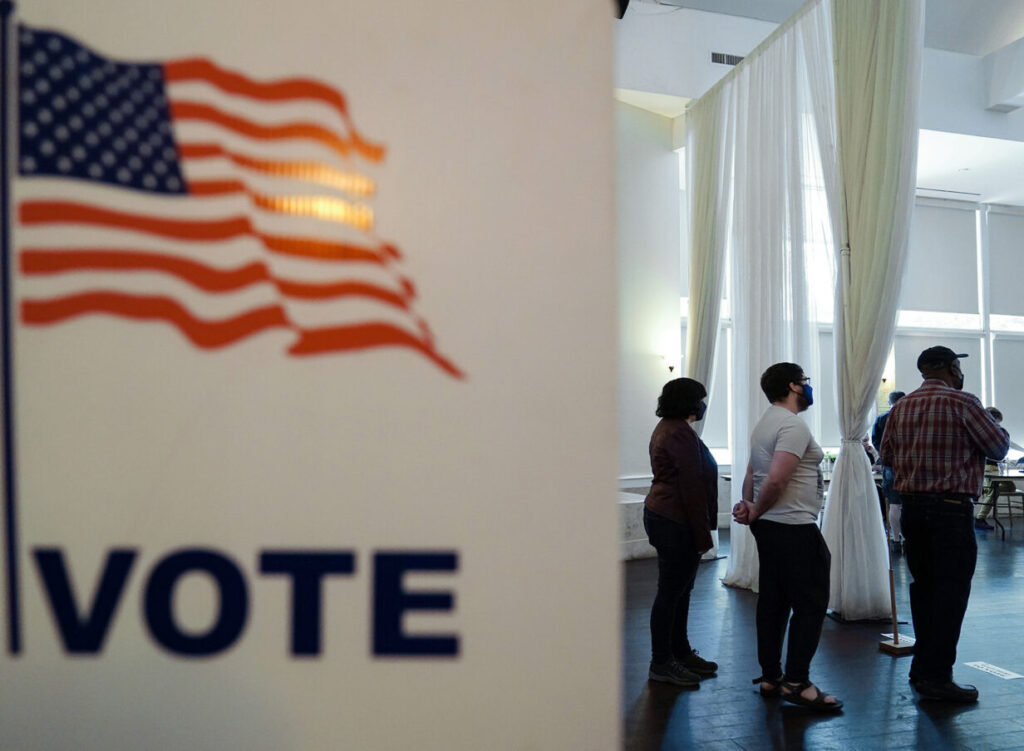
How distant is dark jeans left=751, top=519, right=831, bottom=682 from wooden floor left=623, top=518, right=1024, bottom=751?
0.98 feet

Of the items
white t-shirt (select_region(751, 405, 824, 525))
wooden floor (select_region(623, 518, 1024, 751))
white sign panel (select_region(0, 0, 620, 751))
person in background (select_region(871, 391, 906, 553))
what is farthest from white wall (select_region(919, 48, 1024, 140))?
white sign panel (select_region(0, 0, 620, 751))

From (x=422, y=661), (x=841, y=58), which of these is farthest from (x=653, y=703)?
(x=841, y=58)

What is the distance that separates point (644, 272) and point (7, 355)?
24.1 ft

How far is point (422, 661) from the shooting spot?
0.75 meters

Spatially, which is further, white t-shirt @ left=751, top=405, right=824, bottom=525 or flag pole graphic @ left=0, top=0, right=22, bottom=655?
white t-shirt @ left=751, top=405, right=824, bottom=525

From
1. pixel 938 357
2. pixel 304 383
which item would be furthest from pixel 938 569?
pixel 304 383

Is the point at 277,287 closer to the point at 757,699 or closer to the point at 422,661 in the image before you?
the point at 422,661

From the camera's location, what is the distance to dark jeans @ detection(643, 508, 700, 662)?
10.8 ft

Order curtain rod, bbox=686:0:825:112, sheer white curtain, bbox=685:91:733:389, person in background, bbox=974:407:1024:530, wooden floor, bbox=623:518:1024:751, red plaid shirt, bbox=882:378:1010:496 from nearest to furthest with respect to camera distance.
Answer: wooden floor, bbox=623:518:1024:751
red plaid shirt, bbox=882:378:1010:496
curtain rod, bbox=686:0:825:112
sheer white curtain, bbox=685:91:733:389
person in background, bbox=974:407:1024:530

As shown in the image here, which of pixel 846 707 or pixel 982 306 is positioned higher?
pixel 982 306

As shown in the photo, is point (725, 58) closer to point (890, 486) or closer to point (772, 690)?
point (890, 486)

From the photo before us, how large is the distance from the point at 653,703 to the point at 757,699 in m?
0.47

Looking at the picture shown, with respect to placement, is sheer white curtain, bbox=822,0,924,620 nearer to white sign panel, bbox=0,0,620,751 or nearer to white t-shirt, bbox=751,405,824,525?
white t-shirt, bbox=751,405,824,525

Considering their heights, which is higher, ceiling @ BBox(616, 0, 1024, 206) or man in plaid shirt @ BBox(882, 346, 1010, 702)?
ceiling @ BBox(616, 0, 1024, 206)
